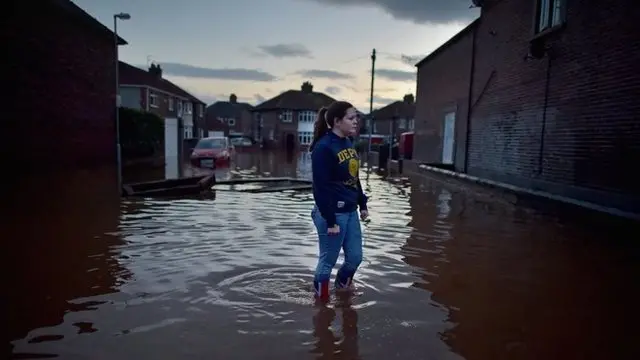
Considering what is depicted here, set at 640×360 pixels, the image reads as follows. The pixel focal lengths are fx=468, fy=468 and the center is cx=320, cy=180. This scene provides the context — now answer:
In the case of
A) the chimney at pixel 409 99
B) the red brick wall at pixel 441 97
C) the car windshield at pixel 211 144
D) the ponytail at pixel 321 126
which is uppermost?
the chimney at pixel 409 99

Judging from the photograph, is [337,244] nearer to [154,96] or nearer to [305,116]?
[154,96]

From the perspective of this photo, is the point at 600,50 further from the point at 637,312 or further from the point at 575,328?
the point at 575,328

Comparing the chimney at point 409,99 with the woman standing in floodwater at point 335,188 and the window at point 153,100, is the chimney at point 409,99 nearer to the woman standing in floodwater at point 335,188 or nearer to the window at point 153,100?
the window at point 153,100

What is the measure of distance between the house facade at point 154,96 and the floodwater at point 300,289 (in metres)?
26.2

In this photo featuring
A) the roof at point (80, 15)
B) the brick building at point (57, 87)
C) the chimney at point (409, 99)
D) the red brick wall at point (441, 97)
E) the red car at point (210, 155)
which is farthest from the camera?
the chimney at point (409, 99)

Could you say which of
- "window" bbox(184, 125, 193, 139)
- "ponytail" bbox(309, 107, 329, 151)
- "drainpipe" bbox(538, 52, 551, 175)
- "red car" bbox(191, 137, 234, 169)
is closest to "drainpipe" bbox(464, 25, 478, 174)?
"drainpipe" bbox(538, 52, 551, 175)

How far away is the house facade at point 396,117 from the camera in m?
66.1

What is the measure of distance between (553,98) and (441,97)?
36.7ft

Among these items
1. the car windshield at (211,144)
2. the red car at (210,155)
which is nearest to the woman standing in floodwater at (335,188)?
the red car at (210,155)

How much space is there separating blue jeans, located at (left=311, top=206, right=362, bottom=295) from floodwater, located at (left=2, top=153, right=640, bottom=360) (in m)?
0.29

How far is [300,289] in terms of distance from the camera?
452 cm

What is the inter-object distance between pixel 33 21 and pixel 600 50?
16.6 meters

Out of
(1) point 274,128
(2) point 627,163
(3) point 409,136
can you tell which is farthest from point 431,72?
(1) point 274,128

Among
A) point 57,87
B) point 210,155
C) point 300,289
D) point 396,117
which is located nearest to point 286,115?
point 396,117
